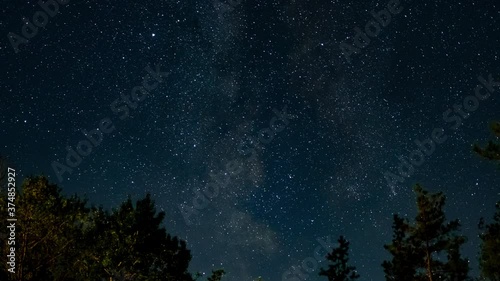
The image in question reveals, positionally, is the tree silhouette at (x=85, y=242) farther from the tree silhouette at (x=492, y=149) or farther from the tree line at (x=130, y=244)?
the tree silhouette at (x=492, y=149)

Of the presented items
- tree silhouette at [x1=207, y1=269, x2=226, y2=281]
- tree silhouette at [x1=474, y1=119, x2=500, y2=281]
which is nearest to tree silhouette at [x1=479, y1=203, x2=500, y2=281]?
tree silhouette at [x1=474, y1=119, x2=500, y2=281]

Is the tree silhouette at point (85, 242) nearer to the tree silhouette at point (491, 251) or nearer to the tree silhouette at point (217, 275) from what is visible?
the tree silhouette at point (217, 275)

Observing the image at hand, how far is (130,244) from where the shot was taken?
26141 mm

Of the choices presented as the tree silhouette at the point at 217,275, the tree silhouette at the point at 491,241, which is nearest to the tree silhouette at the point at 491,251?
the tree silhouette at the point at 491,241

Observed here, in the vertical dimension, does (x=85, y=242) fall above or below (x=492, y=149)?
below

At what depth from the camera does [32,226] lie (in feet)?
64.4

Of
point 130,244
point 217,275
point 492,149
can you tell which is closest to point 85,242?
point 130,244

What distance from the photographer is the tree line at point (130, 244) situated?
19.9 metres

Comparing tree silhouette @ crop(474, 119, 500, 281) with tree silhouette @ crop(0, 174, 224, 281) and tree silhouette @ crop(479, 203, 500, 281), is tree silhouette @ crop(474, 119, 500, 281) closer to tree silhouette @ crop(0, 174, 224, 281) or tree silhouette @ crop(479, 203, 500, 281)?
tree silhouette @ crop(479, 203, 500, 281)

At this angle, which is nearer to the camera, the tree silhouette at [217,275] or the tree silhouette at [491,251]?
the tree silhouette at [491,251]

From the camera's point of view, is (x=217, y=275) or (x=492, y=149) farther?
(x=217, y=275)

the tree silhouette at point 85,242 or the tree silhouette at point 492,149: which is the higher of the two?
the tree silhouette at point 492,149

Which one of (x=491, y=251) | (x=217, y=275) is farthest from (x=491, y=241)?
(x=217, y=275)

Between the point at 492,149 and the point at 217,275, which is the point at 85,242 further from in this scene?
the point at 492,149
